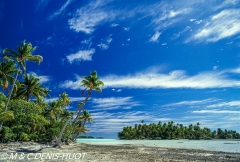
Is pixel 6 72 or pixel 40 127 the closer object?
pixel 6 72

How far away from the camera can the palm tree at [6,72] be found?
28.6 metres

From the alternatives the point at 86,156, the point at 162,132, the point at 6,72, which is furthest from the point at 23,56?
the point at 162,132

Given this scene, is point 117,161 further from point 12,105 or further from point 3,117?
point 12,105

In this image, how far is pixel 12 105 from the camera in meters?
29.4

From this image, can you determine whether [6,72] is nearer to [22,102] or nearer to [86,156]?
[22,102]

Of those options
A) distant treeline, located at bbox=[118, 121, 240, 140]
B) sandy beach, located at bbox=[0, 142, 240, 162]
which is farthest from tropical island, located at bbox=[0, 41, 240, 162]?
distant treeline, located at bbox=[118, 121, 240, 140]

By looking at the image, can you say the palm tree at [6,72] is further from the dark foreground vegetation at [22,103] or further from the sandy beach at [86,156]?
the sandy beach at [86,156]

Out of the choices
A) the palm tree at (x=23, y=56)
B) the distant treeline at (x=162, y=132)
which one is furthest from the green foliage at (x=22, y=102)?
the distant treeline at (x=162, y=132)

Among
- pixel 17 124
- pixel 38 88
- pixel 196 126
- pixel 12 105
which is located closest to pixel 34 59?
pixel 12 105

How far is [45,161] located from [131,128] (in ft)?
516

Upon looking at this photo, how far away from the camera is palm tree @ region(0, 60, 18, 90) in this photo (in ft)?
93.8

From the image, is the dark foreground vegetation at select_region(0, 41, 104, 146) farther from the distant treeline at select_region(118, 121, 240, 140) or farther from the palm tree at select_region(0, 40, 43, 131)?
the distant treeline at select_region(118, 121, 240, 140)

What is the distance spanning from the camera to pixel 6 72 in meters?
29.0

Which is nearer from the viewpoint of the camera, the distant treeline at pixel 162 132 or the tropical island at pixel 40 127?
the tropical island at pixel 40 127
